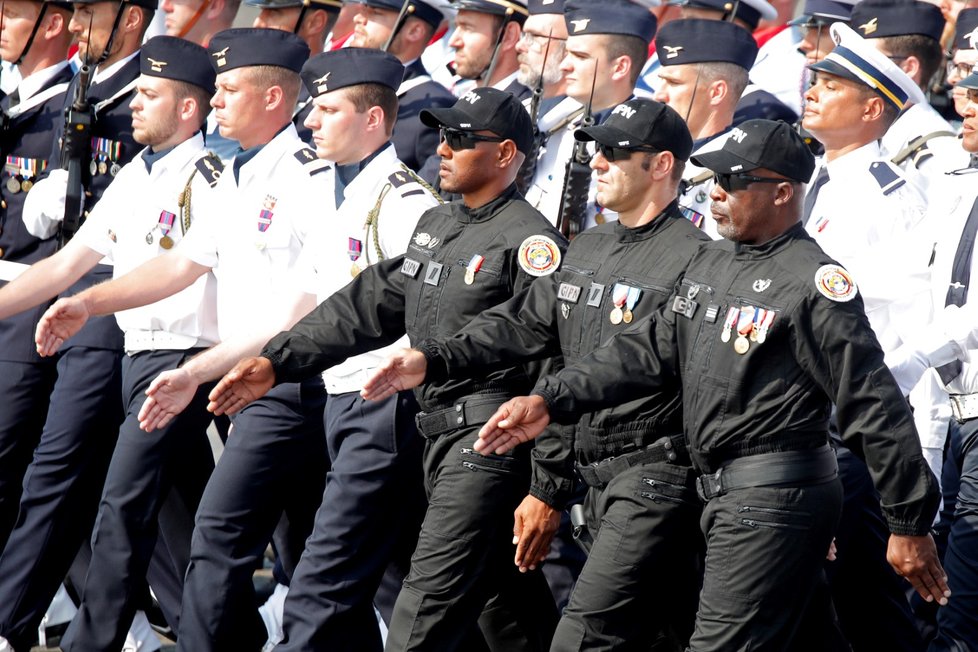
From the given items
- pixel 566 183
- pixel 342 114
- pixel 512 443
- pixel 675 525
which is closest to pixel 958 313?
pixel 675 525

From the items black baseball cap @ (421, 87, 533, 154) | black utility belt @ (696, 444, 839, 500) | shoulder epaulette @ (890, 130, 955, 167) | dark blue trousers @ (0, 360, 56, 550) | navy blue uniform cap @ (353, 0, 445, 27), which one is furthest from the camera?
navy blue uniform cap @ (353, 0, 445, 27)

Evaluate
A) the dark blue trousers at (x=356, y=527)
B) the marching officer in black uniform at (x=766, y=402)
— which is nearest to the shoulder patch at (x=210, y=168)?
the dark blue trousers at (x=356, y=527)

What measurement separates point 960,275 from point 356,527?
2.23 m

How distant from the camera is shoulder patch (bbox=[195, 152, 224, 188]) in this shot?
286 inches

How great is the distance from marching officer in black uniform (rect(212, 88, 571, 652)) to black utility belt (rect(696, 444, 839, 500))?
75 centimetres

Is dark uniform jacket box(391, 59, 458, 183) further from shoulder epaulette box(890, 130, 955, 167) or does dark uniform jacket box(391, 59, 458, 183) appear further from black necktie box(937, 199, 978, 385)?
black necktie box(937, 199, 978, 385)

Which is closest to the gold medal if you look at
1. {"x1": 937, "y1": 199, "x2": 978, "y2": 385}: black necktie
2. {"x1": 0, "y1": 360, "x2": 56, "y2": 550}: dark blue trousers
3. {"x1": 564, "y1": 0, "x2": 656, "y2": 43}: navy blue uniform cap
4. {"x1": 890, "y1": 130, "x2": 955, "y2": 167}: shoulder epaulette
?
{"x1": 937, "y1": 199, "x2": 978, "y2": 385}: black necktie

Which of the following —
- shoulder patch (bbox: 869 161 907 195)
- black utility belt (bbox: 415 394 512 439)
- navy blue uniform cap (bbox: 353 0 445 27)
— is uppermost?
navy blue uniform cap (bbox: 353 0 445 27)

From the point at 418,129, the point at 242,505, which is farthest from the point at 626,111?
the point at 418,129

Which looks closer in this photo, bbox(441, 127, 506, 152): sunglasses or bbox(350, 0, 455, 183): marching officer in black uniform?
bbox(441, 127, 506, 152): sunglasses

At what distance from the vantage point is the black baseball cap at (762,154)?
5199 mm

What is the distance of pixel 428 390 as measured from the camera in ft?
19.5

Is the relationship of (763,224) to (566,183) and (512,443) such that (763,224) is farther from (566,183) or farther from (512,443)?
(566,183)

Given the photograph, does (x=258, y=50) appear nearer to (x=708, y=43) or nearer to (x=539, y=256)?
(x=708, y=43)
